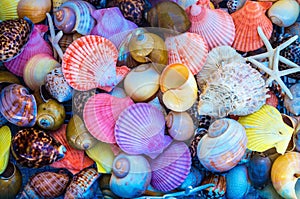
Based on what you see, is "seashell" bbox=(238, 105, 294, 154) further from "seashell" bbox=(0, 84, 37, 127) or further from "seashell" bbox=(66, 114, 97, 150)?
"seashell" bbox=(0, 84, 37, 127)

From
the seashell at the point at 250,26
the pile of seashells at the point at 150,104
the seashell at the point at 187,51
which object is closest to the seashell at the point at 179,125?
the pile of seashells at the point at 150,104

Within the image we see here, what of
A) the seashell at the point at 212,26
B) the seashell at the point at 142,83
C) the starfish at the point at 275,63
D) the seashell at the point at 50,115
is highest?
the seashell at the point at 212,26

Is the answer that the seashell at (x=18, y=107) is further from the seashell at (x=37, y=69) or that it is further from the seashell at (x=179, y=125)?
the seashell at (x=179, y=125)

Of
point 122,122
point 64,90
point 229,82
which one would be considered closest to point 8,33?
point 64,90

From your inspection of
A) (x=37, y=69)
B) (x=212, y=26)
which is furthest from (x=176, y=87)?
(x=37, y=69)

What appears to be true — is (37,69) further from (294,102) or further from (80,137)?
(294,102)

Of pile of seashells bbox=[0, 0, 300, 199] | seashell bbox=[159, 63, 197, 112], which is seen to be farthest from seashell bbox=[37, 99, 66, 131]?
seashell bbox=[159, 63, 197, 112]

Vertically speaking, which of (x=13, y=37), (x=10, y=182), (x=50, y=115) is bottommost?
(x=10, y=182)

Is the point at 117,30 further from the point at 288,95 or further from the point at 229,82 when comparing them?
the point at 288,95
